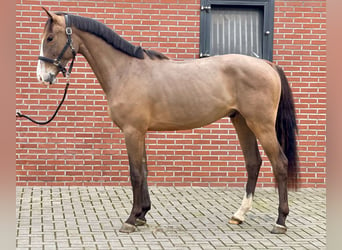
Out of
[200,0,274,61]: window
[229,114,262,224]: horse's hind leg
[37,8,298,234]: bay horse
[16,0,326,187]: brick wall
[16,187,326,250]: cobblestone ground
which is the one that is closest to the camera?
[16,187,326,250]: cobblestone ground

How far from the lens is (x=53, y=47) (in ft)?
16.2

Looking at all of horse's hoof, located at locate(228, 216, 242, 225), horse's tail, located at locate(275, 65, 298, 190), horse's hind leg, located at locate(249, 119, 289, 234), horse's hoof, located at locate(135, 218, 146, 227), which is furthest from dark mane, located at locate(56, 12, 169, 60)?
horse's hoof, located at locate(228, 216, 242, 225)

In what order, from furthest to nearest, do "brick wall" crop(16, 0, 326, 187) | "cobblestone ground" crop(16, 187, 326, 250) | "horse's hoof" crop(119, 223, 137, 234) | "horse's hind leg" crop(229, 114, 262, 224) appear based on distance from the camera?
"brick wall" crop(16, 0, 326, 187), "horse's hind leg" crop(229, 114, 262, 224), "horse's hoof" crop(119, 223, 137, 234), "cobblestone ground" crop(16, 187, 326, 250)

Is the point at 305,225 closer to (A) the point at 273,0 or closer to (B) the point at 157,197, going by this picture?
(B) the point at 157,197

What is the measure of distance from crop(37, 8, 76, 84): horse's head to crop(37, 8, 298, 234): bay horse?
19 millimetres

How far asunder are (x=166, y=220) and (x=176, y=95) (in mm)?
1425

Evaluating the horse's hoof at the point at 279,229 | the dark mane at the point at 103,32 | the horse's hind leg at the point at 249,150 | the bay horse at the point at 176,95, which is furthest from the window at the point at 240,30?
the horse's hoof at the point at 279,229

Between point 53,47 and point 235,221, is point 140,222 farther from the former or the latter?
point 53,47

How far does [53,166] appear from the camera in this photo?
24.6 feet

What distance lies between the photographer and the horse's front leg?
5062 millimetres

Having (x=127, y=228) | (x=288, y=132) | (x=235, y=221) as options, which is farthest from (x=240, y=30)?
(x=127, y=228)

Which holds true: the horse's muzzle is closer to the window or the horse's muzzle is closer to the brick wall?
the brick wall

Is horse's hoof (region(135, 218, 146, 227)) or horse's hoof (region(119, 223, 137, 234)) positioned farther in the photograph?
horse's hoof (region(135, 218, 146, 227))

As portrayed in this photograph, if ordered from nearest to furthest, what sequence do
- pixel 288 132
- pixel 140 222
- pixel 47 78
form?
pixel 47 78, pixel 140 222, pixel 288 132
